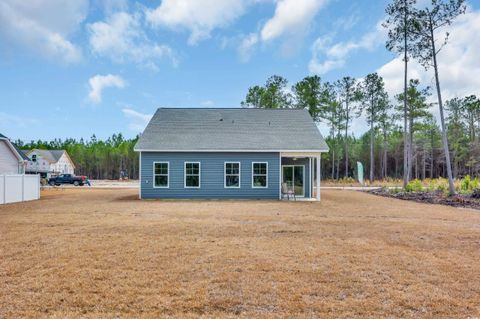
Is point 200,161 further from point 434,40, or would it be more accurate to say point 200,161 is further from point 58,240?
point 434,40

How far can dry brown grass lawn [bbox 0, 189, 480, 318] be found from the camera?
140 inches

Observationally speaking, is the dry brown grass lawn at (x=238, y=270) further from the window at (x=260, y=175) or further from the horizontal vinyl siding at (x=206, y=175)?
the window at (x=260, y=175)

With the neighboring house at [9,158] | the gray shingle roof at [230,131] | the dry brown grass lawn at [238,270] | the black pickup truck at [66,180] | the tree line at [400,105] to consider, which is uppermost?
the tree line at [400,105]

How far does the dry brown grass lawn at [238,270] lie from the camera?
3566mm

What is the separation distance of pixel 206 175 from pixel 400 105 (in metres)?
24.0

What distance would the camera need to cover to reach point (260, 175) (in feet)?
56.7

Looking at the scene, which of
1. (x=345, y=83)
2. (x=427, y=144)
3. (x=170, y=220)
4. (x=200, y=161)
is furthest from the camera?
(x=427, y=144)

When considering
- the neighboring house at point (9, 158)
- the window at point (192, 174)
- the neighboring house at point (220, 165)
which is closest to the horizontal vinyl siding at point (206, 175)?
the neighboring house at point (220, 165)

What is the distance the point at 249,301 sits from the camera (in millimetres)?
3717

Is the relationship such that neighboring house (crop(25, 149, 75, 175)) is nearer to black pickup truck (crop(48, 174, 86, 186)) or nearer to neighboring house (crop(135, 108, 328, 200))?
black pickup truck (crop(48, 174, 86, 186))

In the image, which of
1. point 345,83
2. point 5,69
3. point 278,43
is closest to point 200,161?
point 278,43

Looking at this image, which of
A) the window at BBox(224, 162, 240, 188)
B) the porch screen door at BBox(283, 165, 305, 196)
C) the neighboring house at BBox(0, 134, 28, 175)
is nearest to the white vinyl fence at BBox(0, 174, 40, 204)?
the neighboring house at BBox(0, 134, 28, 175)

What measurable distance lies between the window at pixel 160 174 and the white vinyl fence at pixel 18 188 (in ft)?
21.1

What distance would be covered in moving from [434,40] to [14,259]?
20983 millimetres
